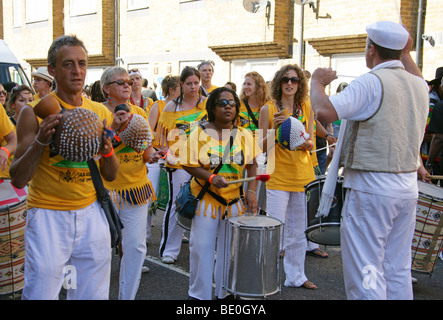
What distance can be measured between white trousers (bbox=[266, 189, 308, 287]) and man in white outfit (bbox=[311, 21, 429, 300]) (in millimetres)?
1653

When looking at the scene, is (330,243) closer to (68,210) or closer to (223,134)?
(223,134)

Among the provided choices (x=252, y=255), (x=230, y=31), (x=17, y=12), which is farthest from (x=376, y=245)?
(x=17, y=12)

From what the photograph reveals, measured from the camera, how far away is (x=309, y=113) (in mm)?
5430

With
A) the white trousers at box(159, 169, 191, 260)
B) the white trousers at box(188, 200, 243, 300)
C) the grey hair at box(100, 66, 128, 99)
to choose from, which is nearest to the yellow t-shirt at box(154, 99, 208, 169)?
the white trousers at box(159, 169, 191, 260)

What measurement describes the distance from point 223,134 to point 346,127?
1.09m

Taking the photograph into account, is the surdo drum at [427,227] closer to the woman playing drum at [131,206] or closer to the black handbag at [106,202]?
the woman playing drum at [131,206]

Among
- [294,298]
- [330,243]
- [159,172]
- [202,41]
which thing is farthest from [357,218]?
[202,41]

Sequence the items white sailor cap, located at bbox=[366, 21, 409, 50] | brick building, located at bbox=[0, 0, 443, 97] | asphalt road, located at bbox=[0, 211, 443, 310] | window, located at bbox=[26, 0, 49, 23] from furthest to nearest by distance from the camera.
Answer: window, located at bbox=[26, 0, 49, 23]
brick building, located at bbox=[0, 0, 443, 97]
asphalt road, located at bbox=[0, 211, 443, 310]
white sailor cap, located at bbox=[366, 21, 409, 50]

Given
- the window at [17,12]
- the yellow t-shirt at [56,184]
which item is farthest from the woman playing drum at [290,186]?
the window at [17,12]

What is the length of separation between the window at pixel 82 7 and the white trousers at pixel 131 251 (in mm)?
19765

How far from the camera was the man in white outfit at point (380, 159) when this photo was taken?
327 cm

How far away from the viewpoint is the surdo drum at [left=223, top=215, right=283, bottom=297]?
3846 millimetres

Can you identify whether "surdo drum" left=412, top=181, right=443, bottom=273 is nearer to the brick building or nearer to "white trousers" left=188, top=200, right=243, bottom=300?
"white trousers" left=188, top=200, right=243, bottom=300

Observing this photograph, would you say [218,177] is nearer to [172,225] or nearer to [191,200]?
[191,200]
